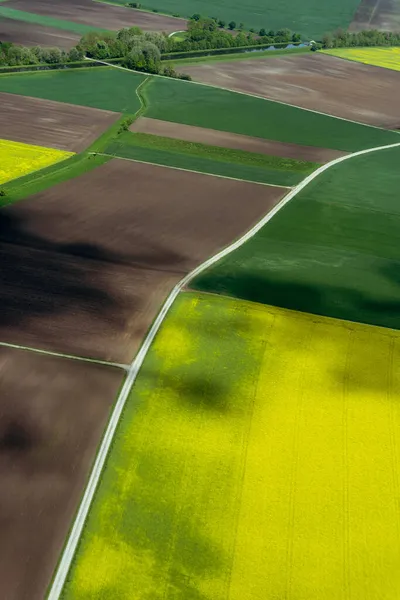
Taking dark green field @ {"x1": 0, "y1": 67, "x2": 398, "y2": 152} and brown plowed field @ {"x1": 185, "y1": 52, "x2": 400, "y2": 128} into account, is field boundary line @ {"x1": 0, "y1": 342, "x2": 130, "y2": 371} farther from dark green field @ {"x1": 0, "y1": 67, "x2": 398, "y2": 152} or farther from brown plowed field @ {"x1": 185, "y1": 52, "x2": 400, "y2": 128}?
brown plowed field @ {"x1": 185, "y1": 52, "x2": 400, "y2": 128}

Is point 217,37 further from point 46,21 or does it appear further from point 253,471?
point 253,471

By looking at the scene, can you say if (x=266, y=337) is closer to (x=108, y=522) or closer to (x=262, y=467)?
(x=262, y=467)

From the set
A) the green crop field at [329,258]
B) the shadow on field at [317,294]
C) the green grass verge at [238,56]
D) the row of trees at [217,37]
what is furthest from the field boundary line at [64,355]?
the row of trees at [217,37]

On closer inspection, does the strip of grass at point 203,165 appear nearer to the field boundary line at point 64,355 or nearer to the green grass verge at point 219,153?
the green grass verge at point 219,153

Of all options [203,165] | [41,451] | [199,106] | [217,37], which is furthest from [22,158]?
[217,37]

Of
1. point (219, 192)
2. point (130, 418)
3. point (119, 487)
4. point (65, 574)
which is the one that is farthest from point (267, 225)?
point (65, 574)

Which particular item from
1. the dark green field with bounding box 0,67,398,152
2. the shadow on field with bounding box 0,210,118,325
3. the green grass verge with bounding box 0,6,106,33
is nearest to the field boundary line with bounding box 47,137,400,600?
the shadow on field with bounding box 0,210,118,325
